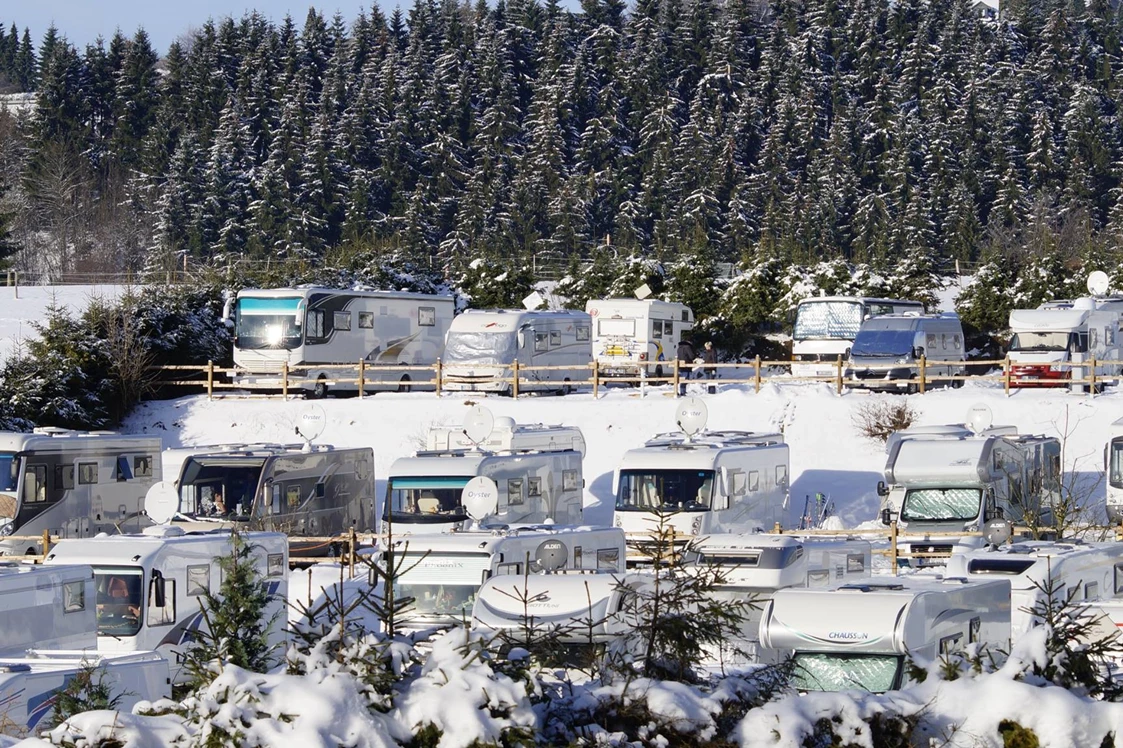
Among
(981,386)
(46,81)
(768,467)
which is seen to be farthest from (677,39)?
(768,467)

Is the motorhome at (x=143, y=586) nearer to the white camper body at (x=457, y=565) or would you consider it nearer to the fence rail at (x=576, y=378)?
the white camper body at (x=457, y=565)

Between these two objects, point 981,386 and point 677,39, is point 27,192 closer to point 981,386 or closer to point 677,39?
point 677,39

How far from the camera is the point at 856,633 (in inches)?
475

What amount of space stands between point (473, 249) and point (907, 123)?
2539 centimetres

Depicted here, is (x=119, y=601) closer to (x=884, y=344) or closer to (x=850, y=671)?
(x=850, y=671)

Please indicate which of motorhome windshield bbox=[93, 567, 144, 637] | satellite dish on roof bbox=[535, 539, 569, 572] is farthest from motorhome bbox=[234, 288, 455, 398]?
motorhome windshield bbox=[93, 567, 144, 637]

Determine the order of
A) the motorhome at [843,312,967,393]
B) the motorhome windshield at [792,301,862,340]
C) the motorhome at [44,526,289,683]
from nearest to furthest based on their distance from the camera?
1. the motorhome at [44,526,289,683]
2. the motorhome at [843,312,967,393]
3. the motorhome windshield at [792,301,862,340]

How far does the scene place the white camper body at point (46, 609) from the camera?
48.8 feet

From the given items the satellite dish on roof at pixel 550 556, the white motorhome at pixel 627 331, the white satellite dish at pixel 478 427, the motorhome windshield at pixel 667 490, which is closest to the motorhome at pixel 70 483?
the white satellite dish at pixel 478 427

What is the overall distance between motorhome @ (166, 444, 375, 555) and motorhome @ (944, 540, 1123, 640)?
973cm

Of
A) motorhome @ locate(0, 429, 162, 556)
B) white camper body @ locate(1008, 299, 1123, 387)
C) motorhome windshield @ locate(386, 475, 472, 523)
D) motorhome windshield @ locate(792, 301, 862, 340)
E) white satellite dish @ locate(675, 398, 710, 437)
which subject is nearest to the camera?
motorhome windshield @ locate(386, 475, 472, 523)

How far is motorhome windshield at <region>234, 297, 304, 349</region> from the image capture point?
36781mm

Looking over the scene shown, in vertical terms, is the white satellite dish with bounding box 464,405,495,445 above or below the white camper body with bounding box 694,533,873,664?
above

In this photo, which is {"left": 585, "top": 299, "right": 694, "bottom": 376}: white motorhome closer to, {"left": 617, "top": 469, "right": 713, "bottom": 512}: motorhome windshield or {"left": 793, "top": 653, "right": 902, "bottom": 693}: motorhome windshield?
{"left": 617, "top": 469, "right": 713, "bottom": 512}: motorhome windshield
